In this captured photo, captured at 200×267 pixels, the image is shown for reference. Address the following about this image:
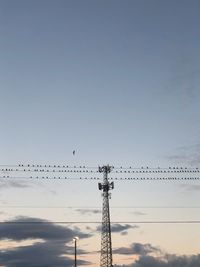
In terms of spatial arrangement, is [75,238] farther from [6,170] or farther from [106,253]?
[6,170]

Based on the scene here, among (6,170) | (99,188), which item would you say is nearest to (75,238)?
(99,188)

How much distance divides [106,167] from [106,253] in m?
13.6

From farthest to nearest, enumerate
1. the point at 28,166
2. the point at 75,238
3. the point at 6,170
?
the point at 75,238 < the point at 6,170 < the point at 28,166

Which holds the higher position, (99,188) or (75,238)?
(99,188)

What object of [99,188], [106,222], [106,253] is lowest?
[106,253]

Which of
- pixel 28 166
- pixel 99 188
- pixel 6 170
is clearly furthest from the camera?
pixel 99 188

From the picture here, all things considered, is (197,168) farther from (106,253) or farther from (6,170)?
(106,253)

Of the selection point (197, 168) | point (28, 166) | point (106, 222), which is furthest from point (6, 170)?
point (106, 222)

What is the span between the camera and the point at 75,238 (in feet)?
208

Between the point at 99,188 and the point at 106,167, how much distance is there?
3.88 meters

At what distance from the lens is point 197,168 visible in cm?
4509

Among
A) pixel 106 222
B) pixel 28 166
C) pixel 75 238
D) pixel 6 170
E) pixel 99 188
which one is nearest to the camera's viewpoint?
pixel 28 166

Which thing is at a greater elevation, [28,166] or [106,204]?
[106,204]

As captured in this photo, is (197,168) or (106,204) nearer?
(197,168)
